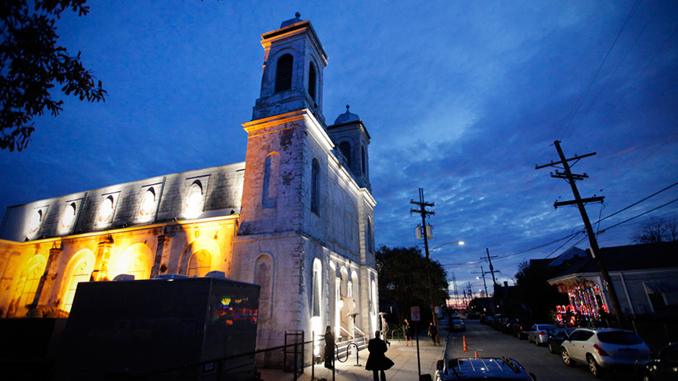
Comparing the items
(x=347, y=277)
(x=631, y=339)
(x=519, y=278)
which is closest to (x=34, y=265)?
(x=347, y=277)

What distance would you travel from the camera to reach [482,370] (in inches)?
204

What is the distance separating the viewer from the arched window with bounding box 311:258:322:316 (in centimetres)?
1567

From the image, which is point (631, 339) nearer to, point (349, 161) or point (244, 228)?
point (244, 228)

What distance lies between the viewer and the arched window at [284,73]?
63.4 feet

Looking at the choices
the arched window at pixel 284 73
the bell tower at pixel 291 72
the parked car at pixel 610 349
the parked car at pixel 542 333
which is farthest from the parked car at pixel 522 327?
the arched window at pixel 284 73

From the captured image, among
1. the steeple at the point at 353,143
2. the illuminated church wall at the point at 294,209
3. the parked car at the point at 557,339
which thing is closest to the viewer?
the illuminated church wall at the point at 294,209

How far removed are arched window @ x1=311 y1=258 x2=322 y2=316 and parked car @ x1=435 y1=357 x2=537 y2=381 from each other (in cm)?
1032

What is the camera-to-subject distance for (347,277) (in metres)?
22.0

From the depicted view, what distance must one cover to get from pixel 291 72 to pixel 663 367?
2042 cm

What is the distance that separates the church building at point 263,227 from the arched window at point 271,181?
63mm

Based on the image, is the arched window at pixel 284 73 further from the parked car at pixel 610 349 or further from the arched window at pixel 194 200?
the parked car at pixel 610 349

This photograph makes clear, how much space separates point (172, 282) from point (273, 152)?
9.88 metres

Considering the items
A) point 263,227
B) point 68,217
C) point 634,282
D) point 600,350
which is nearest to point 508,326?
point 634,282

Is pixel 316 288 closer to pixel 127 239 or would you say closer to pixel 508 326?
pixel 127 239
